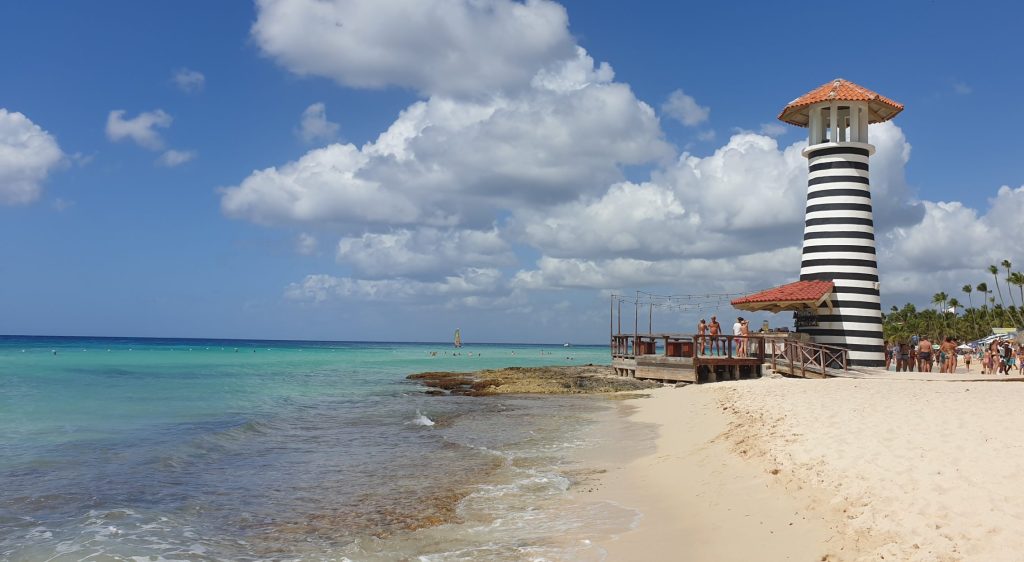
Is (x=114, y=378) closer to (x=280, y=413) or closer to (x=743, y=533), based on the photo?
(x=280, y=413)

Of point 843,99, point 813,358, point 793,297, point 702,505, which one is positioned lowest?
point 702,505

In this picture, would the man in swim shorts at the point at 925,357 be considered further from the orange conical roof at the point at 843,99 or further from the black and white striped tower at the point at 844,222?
the orange conical roof at the point at 843,99

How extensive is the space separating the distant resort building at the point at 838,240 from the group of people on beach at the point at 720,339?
144cm

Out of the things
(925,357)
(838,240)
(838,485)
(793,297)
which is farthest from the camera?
(925,357)

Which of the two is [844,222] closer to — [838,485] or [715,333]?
[715,333]


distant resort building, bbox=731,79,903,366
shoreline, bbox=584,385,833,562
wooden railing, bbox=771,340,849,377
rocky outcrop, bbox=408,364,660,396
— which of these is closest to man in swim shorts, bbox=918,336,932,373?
distant resort building, bbox=731,79,903,366

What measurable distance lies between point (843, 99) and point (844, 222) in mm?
4150

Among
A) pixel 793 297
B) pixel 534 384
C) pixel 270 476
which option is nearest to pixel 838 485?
pixel 270 476

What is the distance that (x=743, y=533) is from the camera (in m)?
6.59

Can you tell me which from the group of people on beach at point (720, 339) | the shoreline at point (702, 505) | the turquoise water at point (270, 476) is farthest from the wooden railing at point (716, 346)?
the shoreline at point (702, 505)

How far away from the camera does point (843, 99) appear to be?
23.0 m

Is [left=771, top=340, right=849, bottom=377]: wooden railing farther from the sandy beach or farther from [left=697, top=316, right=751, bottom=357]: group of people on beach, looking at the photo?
the sandy beach

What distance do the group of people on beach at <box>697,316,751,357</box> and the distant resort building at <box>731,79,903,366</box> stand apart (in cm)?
144

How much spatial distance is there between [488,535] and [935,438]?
5.49 metres
